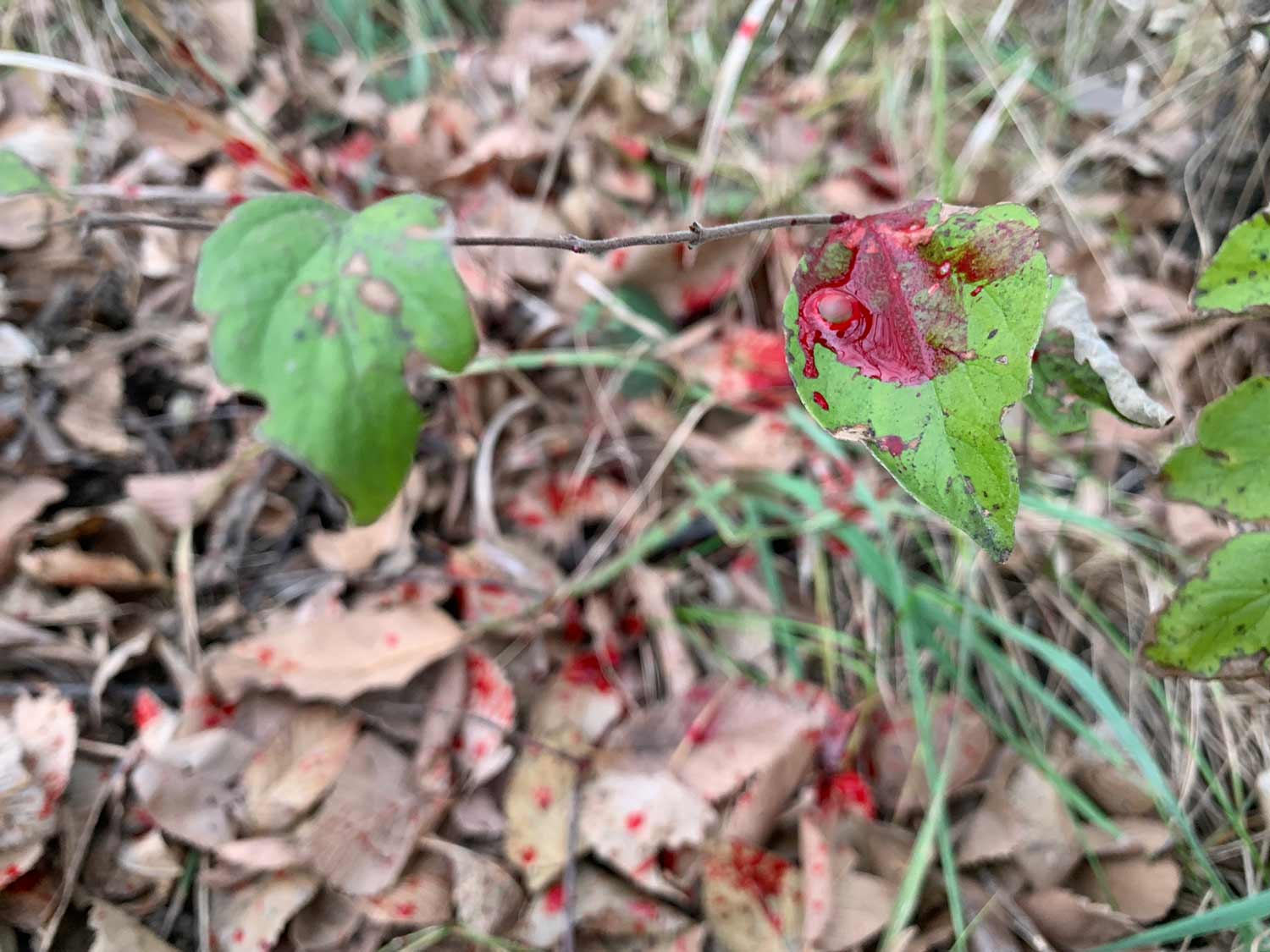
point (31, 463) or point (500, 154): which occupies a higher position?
point (500, 154)

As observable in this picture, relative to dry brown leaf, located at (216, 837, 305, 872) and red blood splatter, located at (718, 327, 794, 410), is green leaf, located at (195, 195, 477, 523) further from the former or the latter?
red blood splatter, located at (718, 327, 794, 410)

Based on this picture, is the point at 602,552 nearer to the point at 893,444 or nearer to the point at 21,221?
the point at 893,444

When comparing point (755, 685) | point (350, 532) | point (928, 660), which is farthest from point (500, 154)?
point (928, 660)

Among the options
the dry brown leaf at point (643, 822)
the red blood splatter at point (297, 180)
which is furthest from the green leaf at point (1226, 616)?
the red blood splatter at point (297, 180)

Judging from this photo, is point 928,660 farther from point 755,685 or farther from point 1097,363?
point 1097,363

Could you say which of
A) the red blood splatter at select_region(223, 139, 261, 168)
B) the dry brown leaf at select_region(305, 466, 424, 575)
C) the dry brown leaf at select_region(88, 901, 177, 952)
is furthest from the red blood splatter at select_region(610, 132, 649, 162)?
the dry brown leaf at select_region(88, 901, 177, 952)

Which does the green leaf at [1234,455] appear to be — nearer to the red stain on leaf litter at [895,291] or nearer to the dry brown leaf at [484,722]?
the red stain on leaf litter at [895,291]
